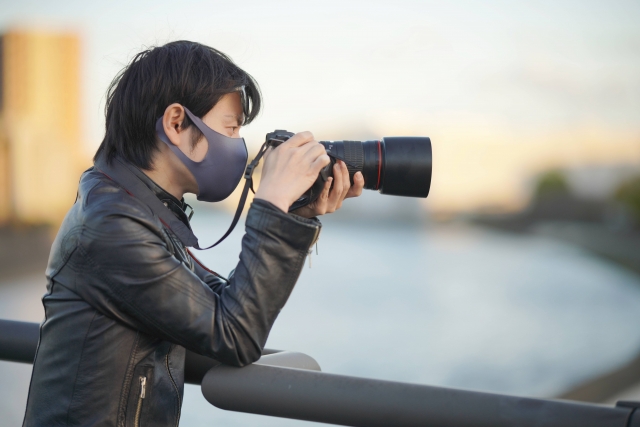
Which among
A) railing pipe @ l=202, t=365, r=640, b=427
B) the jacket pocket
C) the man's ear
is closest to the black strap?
the man's ear

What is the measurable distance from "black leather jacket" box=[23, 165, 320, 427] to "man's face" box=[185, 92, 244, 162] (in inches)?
9.6

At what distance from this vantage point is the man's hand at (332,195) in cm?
134

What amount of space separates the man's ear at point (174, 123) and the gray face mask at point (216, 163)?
0.03ft

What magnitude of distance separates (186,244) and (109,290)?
211mm

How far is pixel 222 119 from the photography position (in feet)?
4.41

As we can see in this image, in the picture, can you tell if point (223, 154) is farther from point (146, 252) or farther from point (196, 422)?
point (196, 422)

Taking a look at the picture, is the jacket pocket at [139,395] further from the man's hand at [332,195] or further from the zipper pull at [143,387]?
the man's hand at [332,195]

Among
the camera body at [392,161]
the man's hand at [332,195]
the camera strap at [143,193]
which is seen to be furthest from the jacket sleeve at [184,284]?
the camera body at [392,161]

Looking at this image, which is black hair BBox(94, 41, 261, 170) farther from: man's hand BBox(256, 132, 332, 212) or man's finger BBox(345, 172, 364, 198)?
man's finger BBox(345, 172, 364, 198)

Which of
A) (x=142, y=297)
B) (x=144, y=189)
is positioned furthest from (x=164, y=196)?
(x=142, y=297)

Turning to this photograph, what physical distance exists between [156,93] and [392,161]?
20.6 inches

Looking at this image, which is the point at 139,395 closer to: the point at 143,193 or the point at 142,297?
the point at 142,297

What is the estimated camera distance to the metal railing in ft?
2.55

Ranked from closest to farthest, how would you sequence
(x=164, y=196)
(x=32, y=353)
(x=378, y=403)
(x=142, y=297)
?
(x=378, y=403) → (x=142, y=297) → (x=32, y=353) → (x=164, y=196)
